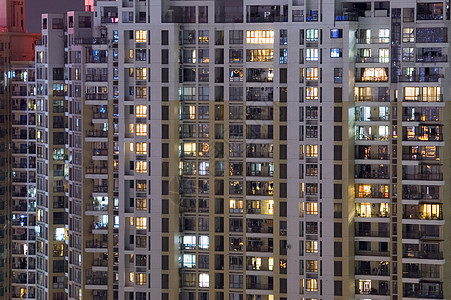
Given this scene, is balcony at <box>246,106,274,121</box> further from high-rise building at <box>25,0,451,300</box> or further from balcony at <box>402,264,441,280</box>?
balcony at <box>402,264,441,280</box>

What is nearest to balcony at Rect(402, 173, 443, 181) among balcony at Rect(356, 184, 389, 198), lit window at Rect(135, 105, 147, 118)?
balcony at Rect(356, 184, 389, 198)

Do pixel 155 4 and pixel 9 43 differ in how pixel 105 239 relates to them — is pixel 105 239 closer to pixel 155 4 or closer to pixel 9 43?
pixel 155 4

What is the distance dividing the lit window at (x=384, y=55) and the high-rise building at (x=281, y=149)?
14 centimetres

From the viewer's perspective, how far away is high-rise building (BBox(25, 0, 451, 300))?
3469 inches

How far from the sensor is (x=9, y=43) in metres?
127

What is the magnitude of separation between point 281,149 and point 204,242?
8777 millimetres

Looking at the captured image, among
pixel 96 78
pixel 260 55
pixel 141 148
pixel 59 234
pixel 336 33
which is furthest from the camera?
pixel 59 234

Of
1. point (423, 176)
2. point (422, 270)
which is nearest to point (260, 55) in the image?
point (423, 176)

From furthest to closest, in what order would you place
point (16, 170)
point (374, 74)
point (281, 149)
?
1. point (16, 170)
2. point (374, 74)
3. point (281, 149)

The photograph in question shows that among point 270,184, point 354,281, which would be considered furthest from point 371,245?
point 270,184

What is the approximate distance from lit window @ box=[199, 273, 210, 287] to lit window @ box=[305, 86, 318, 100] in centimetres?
1467

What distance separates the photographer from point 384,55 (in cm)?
8962

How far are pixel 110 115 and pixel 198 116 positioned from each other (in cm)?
745

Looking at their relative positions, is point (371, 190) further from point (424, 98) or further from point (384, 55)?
point (384, 55)
